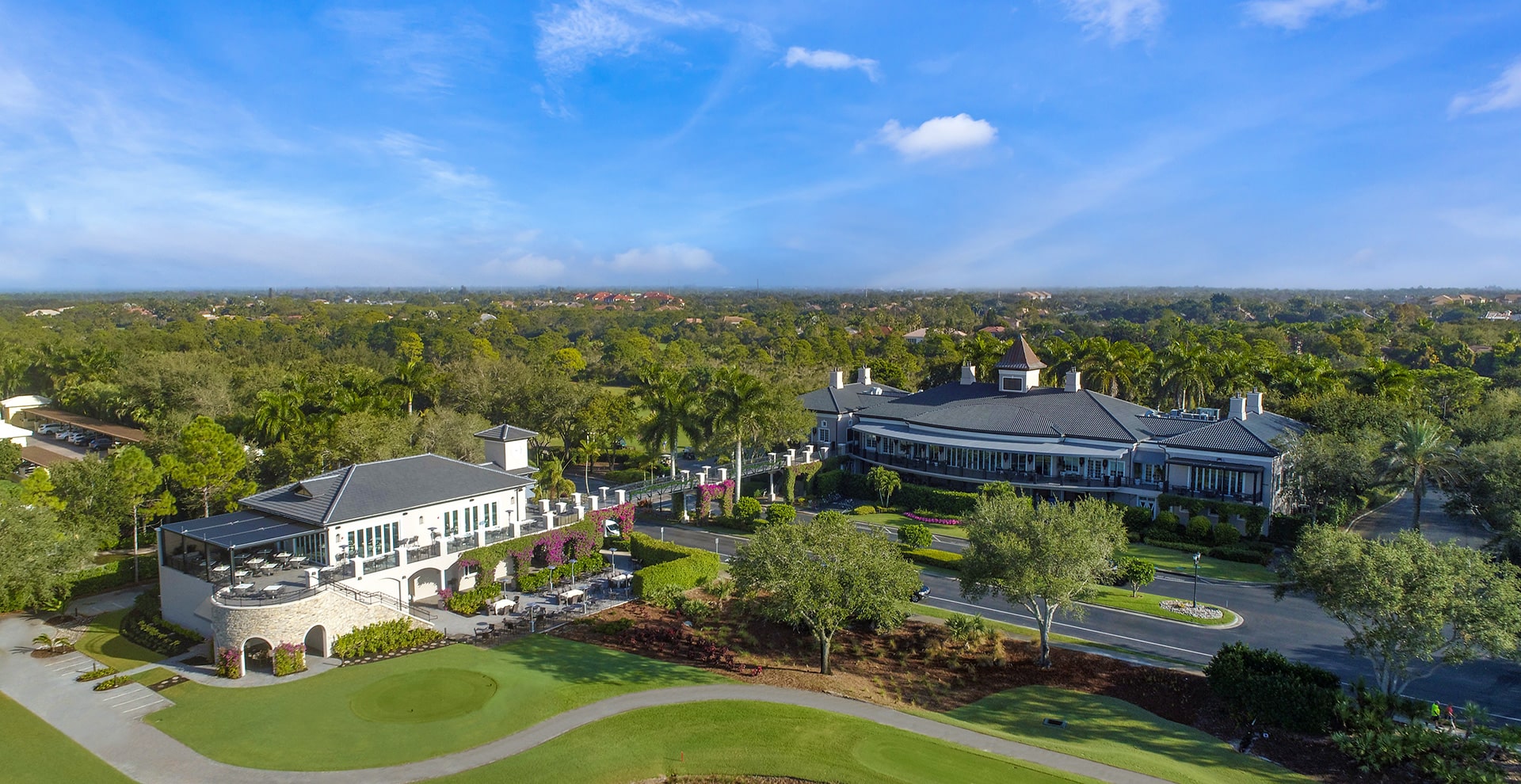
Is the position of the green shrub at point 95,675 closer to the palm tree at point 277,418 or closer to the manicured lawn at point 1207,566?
the palm tree at point 277,418

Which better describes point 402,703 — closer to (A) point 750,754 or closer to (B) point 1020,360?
(A) point 750,754

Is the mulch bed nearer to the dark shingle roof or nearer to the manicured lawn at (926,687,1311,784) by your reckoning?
the manicured lawn at (926,687,1311,784)

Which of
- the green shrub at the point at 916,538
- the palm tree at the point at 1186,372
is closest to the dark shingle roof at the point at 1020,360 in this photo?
the palm tree at the point at 1186,372

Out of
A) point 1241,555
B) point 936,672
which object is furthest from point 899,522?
point 936,672

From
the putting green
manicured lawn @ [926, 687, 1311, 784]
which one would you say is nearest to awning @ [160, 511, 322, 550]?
the putting green

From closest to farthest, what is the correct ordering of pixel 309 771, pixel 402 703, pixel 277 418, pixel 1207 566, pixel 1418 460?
pixel 309 771 < pixel 402 703 < pixel 1418 460 < pixel 1207 566 < pixel 277 418

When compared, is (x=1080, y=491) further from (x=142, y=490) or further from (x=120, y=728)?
(x=142, y=490)

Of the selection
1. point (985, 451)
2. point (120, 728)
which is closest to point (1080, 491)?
point (985, 451)

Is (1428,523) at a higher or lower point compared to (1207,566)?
higher
